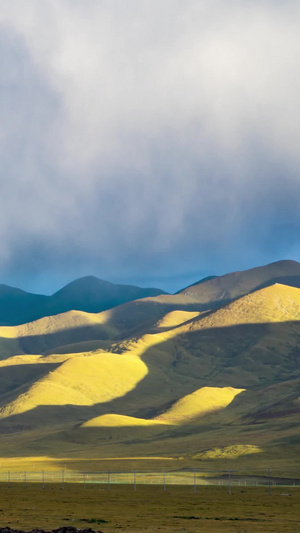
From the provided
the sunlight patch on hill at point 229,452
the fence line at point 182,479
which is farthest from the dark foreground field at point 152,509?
the sunlight patch on hill at point 229,452

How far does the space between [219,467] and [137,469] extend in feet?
61.6

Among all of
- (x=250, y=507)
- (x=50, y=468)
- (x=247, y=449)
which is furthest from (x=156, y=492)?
(x=247, y=449)

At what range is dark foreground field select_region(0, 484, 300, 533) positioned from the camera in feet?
174

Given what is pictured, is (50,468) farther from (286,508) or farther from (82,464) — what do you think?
(286,508)

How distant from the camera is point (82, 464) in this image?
6890 inches

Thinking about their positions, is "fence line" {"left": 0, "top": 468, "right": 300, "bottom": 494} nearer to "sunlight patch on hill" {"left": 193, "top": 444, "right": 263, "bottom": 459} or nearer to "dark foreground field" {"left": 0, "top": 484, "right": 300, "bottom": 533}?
"dark foreground field" {"left": 0, "top": 484, "right": 300, "bottom": 533}

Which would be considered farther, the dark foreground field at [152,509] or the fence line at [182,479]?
the fence line at [182,479]

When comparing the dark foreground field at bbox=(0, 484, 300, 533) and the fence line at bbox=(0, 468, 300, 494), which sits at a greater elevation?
the fence line at bbox=(0, 468, 300, 494)

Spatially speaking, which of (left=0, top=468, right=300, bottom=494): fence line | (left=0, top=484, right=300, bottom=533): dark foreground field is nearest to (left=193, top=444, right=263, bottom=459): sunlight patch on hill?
(left=0, top=468, right=300, bottom=494): fence line

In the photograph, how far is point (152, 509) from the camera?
68.6 m

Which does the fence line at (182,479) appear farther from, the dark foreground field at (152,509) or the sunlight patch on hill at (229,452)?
the sunlight patch on hill at (229,452)

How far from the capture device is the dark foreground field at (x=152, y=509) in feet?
174

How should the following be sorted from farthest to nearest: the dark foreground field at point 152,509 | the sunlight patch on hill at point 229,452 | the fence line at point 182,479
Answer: the sunlight patch on hill at point 229,452 < the fence line at point 182,479 < the dark foreground field at point 152,509

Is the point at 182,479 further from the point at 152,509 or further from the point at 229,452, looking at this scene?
the point at 229,452
